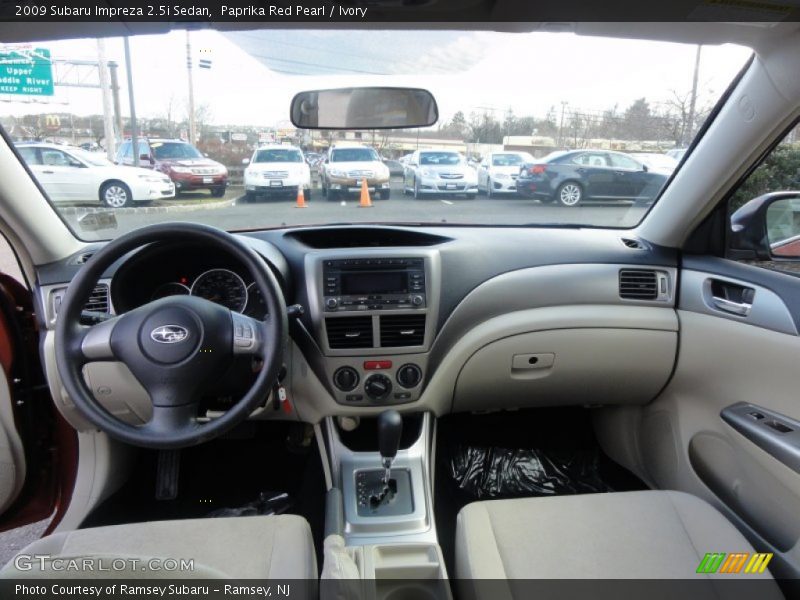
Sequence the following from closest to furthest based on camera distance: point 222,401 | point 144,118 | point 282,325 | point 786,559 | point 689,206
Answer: point 282,325
point 786,559
point 222,401
point 689,206
point 144,118

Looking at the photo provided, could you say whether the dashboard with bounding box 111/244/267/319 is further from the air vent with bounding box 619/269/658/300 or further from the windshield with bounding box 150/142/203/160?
the air vent with bounding box 619/269/658/300

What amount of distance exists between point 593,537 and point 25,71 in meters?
2.70

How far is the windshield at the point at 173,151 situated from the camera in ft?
8.70

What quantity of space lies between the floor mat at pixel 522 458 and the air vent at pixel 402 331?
801mm

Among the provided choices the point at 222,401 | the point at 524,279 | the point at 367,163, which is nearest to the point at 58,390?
the point at 222,401

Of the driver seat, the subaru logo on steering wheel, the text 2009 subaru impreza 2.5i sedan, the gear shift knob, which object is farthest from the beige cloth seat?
the subaru logo on steering wheel

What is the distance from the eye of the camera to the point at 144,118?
2645 mm

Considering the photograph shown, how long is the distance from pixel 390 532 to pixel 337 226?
1420mm

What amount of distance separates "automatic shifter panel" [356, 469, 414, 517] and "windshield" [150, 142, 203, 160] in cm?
171

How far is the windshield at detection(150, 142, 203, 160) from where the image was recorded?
265cm

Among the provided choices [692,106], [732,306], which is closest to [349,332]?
[732,306]

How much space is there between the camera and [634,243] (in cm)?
278

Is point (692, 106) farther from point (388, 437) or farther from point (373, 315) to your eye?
point (388, 437)

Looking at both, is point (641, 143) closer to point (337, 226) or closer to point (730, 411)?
point (730, 411)
